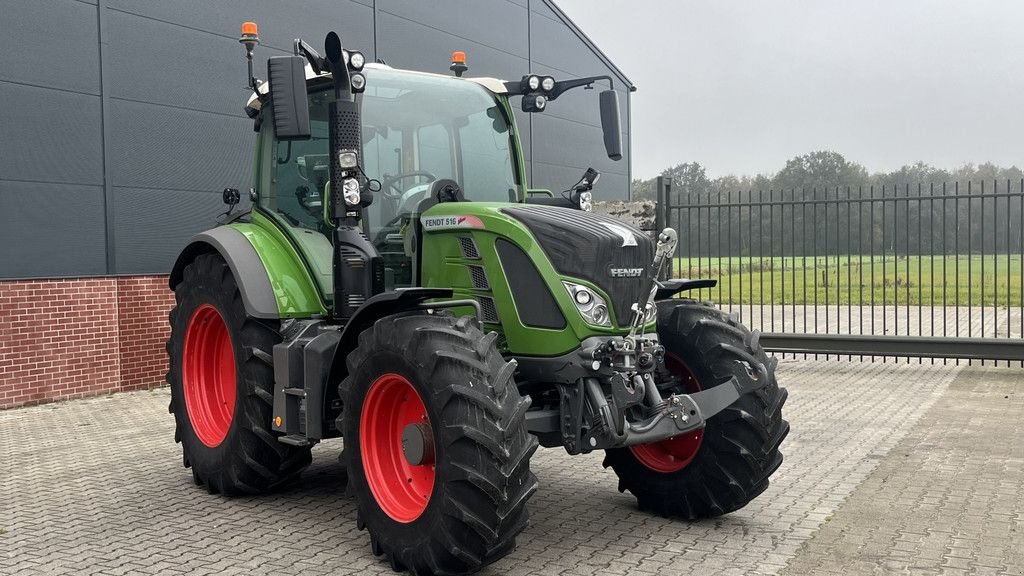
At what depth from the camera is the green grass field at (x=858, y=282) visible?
12664 mm

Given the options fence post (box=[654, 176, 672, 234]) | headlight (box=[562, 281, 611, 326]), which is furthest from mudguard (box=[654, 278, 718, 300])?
fence post (box=[654, 176, 672, 234])

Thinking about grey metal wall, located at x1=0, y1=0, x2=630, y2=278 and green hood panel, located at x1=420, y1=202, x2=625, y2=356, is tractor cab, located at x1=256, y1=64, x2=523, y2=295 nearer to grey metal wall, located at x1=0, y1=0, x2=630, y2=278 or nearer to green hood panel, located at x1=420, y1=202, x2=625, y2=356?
green hood panel, located at x1=420, y1=202, x2=625, y2=356

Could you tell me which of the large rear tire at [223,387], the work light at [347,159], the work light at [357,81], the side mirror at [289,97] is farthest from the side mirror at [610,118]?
the large rear tire at [223,387]

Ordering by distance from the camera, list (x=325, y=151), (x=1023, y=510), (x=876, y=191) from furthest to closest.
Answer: (x=876, y=191) → (x=325, y=151) → (x=1023, y=510)

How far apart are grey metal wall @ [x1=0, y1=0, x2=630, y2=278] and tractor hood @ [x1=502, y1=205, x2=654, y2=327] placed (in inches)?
274

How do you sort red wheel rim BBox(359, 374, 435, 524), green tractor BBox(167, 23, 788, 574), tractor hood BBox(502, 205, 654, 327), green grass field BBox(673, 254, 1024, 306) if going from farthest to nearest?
green grass field BBox(673, 254, 1024, 306), tractor hood BBox(502, 205, 654, 327), red wheel rim BBox(359, 374, 435, 524), green tractor BBox(167, 23, 788, 574)

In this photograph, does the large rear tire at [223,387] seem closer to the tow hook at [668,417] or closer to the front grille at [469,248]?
the front grille at [469,248]

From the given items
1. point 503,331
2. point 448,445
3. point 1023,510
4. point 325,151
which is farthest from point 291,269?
point 1023,510

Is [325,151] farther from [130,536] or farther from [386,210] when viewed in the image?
[130,536]

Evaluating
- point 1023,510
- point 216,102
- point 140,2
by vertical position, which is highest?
point 140,2

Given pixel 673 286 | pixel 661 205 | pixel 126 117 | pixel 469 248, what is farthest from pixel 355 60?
A: pixel 661 205

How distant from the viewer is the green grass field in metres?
12.7

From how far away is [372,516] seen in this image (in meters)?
5.02

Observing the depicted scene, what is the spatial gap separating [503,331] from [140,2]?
805 centimetres
